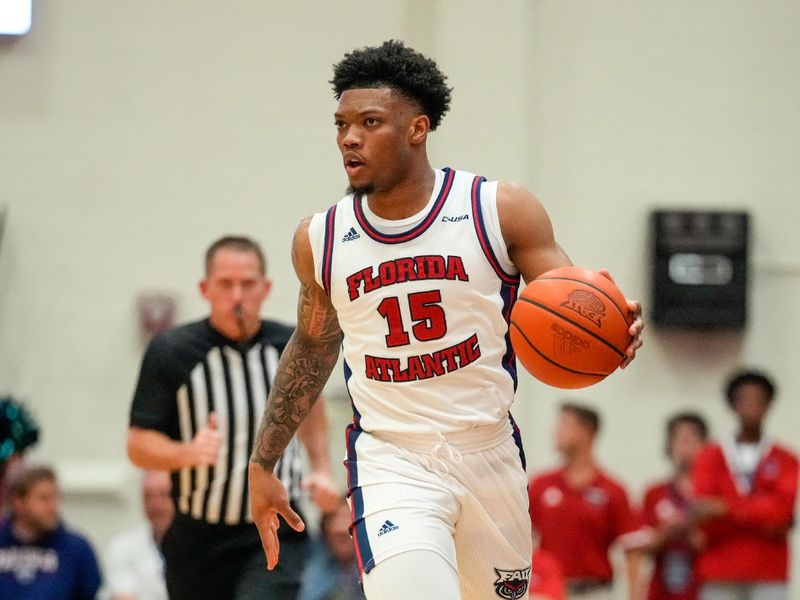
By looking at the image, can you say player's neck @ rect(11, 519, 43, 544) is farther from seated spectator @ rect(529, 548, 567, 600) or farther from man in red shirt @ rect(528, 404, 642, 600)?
man in red shirt @ rect(528, 404, 642, 600)

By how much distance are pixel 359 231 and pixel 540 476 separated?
4.54m

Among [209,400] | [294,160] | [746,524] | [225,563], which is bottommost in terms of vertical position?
[746,524]

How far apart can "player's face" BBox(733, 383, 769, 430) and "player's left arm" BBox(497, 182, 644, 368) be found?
486 centimetres

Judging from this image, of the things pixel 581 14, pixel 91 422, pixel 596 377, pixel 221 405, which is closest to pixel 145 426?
pixel 221 405

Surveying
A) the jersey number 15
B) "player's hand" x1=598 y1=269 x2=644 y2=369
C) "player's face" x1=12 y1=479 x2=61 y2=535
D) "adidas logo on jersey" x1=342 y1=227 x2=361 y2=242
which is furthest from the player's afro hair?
"player's face" x1=12 y1=479 x2=61 y2=535

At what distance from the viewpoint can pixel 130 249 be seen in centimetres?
983

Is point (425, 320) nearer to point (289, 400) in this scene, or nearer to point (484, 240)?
point (484, 240)

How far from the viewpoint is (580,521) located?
8484 mm

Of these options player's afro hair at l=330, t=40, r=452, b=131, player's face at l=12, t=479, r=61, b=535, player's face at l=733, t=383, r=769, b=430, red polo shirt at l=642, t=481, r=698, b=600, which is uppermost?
player's afro hair at l=330, t=40, r=452, b=131

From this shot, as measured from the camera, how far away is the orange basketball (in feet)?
13.2

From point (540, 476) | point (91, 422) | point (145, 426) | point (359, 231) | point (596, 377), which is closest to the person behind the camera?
point (596, 377)

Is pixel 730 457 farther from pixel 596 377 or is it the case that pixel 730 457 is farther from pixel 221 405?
pixel 596 377

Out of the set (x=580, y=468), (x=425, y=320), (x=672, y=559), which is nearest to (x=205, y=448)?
(x=425, y=320)

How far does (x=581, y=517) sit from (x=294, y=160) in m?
3.39
